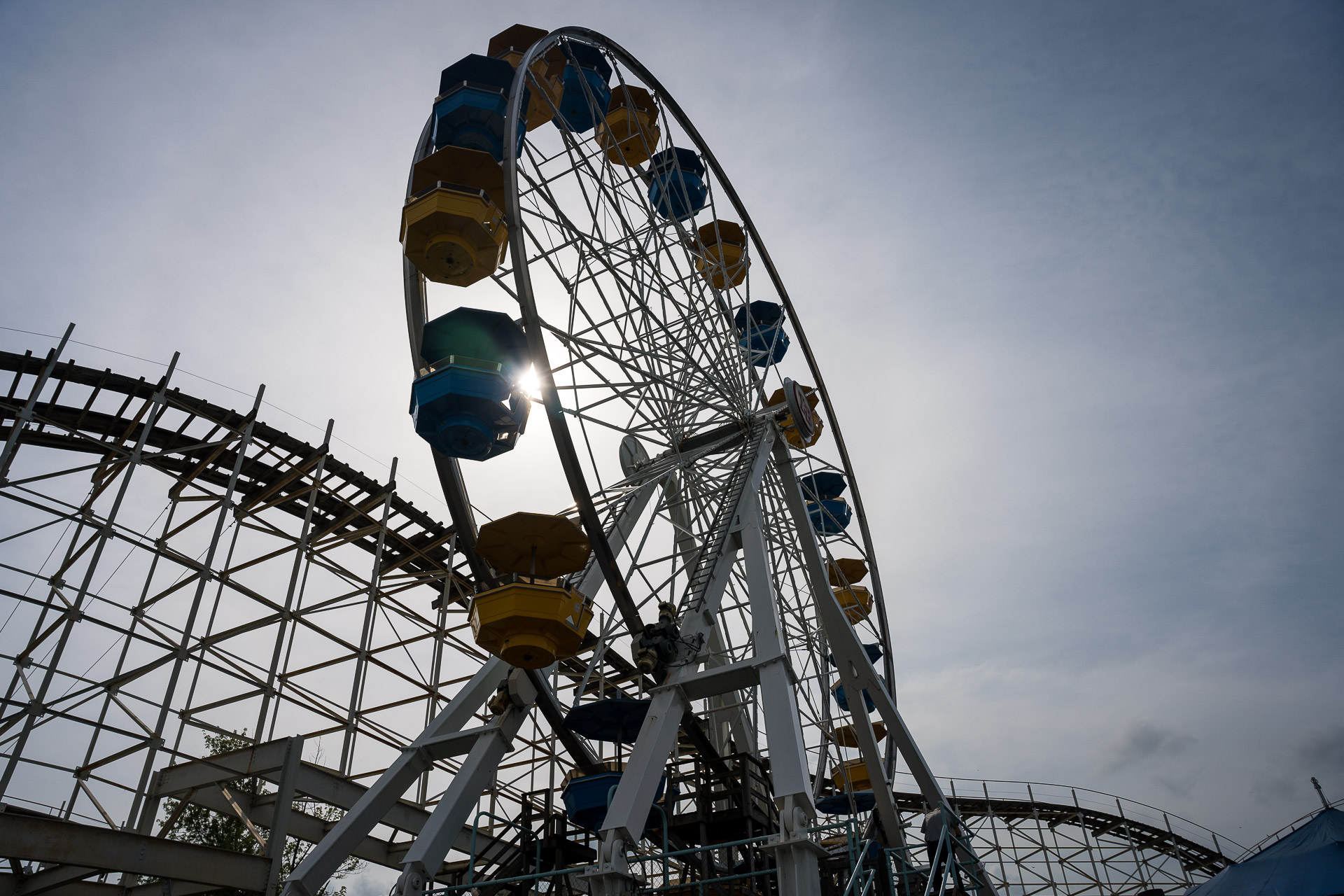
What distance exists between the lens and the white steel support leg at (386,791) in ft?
21.6

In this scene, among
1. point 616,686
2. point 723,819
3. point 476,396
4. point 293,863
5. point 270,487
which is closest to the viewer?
point 476,396

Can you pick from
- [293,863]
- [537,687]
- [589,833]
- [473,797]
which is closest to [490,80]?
[537,687]

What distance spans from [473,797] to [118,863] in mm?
2894

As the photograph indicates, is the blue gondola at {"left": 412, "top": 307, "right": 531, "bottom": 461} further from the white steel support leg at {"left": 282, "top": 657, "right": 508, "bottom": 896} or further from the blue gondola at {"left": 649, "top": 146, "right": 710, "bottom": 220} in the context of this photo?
the blue gondola at {"left": 649, "top": 146, "right": 710, "bottom": 220}

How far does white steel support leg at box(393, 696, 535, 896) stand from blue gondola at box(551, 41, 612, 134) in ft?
26.0

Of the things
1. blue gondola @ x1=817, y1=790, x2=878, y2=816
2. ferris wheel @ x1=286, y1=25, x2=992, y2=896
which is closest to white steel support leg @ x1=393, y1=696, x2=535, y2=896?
ferris wheel @ x1=286, y1=25, x2=992, y2=896

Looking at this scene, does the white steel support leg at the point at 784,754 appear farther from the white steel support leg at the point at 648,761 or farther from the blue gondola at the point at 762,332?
the blue gondola at the point at 762,332

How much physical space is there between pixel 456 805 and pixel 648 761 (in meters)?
1.57

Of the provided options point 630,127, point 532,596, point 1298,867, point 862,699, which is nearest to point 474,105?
point 630,127

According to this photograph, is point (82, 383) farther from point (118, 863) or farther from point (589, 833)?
point (589, 833)

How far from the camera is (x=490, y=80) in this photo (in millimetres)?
10008

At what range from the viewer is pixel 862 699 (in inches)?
470

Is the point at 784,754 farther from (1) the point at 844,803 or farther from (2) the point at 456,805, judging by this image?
(1) the point at 844,803

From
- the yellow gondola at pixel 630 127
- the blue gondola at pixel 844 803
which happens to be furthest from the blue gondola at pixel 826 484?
the yellow gondola at pixel 630 127
